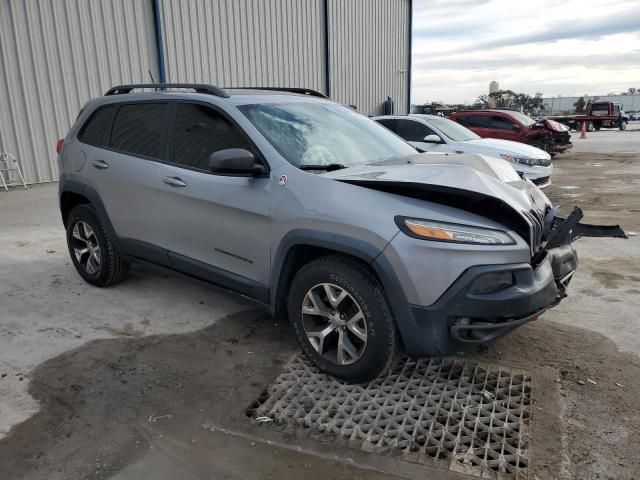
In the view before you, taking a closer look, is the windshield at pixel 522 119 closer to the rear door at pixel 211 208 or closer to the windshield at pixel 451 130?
the windshield at pixel 451 130

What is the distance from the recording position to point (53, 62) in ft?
35.0

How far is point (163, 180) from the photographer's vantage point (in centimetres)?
385

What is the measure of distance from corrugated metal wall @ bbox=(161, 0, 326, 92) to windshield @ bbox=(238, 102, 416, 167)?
32.4 feet

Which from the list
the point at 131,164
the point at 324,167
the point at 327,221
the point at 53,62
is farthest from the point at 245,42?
the point at 327,221

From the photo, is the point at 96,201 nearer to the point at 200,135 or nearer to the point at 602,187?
the point at 200,135

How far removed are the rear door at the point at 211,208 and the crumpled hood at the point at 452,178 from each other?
2.00 feet

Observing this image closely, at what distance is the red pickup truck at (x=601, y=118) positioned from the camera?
34944 millimetres

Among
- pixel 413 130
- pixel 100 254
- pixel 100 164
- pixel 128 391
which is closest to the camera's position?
pixel 128 391

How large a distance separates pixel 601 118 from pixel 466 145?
31.2 m

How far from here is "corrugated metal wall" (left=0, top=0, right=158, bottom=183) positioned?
10.1m

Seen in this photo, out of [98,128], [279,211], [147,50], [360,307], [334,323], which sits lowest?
[334,323]

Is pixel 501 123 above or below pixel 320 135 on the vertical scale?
below

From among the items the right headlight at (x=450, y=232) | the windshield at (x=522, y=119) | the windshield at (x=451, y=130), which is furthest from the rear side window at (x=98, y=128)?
the windshield at (x=522, y=119)

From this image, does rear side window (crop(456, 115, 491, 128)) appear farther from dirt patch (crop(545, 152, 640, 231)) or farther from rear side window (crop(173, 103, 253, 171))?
rear side window (crop(173, 103, 253, 171))
